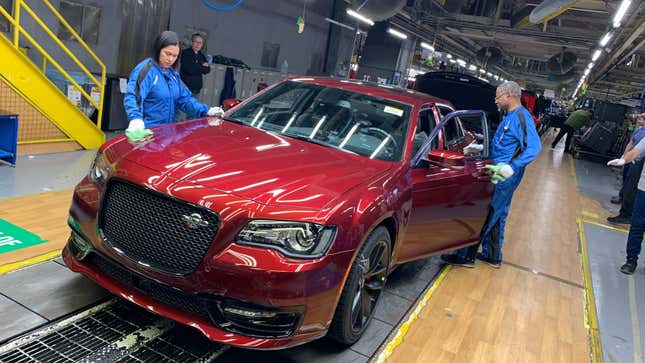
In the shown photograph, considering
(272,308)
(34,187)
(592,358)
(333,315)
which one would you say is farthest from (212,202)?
(34,187)

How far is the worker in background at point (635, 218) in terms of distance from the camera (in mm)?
5383

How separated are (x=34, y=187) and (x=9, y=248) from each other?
165 cm

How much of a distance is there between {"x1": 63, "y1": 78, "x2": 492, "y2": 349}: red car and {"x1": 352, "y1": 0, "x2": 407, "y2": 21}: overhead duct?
735 cm

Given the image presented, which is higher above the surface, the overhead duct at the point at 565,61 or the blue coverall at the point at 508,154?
the overhead duct at the point at 565,61

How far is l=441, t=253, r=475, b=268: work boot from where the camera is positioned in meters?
5.07

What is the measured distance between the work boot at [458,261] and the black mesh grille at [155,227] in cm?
324

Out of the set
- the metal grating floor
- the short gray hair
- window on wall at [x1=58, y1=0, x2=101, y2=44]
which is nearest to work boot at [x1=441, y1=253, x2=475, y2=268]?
the short gray hair

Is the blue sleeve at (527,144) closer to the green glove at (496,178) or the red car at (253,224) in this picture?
the green glove at (496,178)

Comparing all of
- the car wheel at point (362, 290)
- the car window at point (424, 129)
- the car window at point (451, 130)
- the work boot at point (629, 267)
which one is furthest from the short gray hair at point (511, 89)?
the work boot at point (629, 267)

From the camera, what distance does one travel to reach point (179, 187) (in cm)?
247

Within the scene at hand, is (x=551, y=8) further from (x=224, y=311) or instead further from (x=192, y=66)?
(x=224, y=311)

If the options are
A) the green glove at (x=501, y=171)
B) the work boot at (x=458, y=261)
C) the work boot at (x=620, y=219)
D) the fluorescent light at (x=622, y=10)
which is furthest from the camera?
the work boot at (x=620, y=219)

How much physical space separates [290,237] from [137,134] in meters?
1.29

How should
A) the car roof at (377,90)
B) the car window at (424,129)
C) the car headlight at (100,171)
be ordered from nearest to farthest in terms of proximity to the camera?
1. the car headlight at (100,171)
2. the car window at (424,129)
3. the car roof at (377,90)
